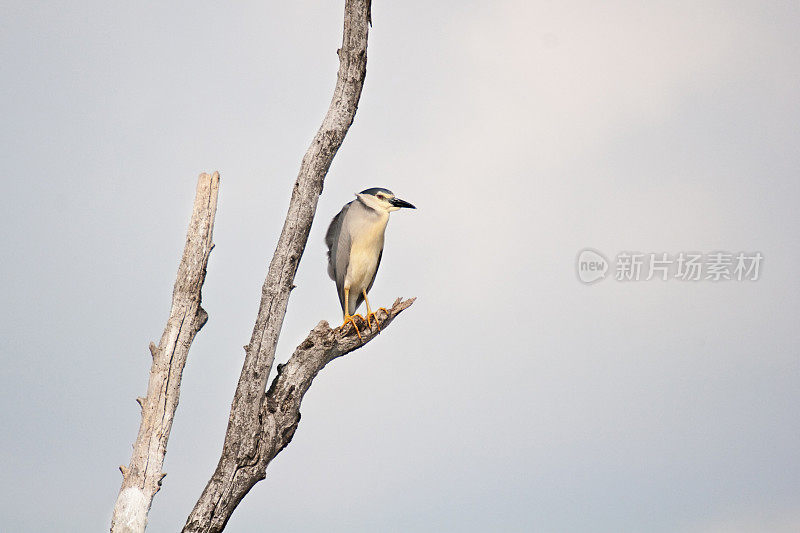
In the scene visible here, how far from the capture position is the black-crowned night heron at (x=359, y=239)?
22.4ft

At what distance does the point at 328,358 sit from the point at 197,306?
1041 mm

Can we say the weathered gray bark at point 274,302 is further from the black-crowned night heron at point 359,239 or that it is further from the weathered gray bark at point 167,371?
the black-crowned night heron at point 359,239

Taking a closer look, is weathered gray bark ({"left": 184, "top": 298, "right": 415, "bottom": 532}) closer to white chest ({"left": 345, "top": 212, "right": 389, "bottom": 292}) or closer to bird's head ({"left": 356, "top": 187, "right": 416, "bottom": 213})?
white chest ({"left": 345, "top": 212, "right": 389, "bottom": 292})

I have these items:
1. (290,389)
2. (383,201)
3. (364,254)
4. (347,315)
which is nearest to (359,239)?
(364,254)

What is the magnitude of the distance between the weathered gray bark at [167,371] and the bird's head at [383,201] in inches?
47.0

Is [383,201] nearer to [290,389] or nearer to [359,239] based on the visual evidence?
[359,239]

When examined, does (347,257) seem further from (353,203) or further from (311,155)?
(311,155)

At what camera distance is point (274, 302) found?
618cm

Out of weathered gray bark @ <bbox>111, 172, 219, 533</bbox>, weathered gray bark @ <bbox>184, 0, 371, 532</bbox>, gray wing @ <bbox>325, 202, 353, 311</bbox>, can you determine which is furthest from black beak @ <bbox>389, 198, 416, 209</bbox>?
weathered gray bark @ <bbox>111, 172, 219, 533</bbox>

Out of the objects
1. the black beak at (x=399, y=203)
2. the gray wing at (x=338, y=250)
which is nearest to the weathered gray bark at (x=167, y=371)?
the gray wing at (x=338, y=250)

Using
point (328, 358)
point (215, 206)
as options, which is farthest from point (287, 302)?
point (215, 206)

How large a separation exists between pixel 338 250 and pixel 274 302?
3.10 ft

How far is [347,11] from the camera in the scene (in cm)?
629

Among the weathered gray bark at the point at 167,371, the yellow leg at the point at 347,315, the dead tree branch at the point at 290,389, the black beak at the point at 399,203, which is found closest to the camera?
the weathered gray bark at the point at 167,371
